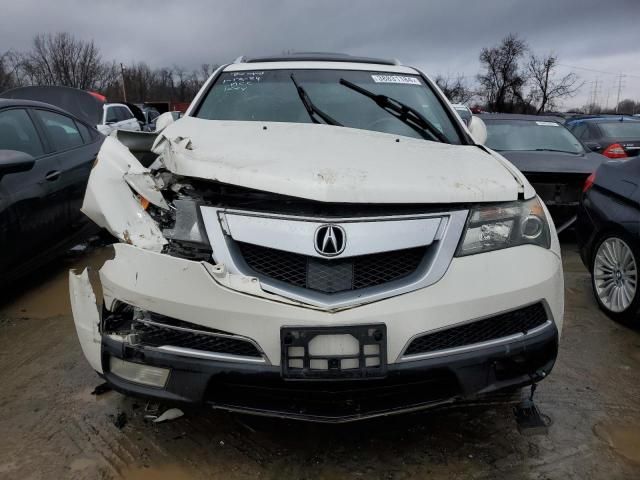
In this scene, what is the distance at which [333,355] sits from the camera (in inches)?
76.7

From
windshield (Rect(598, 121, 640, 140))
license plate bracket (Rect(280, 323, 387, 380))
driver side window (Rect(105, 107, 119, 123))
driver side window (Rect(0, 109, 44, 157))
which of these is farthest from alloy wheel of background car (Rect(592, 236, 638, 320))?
driver side window (Rect(105, 107, 119, 123))

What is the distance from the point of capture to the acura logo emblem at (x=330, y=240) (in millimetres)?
2014

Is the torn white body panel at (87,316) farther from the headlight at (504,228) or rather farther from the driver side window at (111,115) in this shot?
the driver side window at (111,115)

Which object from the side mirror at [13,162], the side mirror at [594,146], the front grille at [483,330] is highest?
the side mirror at [13,162]

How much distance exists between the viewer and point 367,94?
11.3 ft

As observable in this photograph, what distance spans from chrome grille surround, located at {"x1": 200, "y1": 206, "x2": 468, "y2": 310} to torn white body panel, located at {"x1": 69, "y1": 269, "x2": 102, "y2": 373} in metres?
0.61

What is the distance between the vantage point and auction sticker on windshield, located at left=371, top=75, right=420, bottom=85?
12.0 feet

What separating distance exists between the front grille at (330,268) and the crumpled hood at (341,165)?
0.22 m

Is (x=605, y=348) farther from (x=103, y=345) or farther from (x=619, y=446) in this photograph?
(x=103, y=345)

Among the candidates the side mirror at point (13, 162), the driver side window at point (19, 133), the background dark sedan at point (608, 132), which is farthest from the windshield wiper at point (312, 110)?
the background dark sedan at point (608, 132)

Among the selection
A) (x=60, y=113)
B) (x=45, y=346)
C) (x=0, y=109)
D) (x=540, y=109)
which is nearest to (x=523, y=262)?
(x=45, y=346)

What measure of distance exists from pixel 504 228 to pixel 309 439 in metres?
1.27

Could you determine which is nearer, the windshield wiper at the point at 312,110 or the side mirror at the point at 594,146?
the windshield wiper at the point at 312,110

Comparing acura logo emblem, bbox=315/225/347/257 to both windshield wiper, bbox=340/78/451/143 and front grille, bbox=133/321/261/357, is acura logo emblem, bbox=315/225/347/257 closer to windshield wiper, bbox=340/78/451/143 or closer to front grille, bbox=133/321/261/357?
front grille, bbox=133/321/261/357
